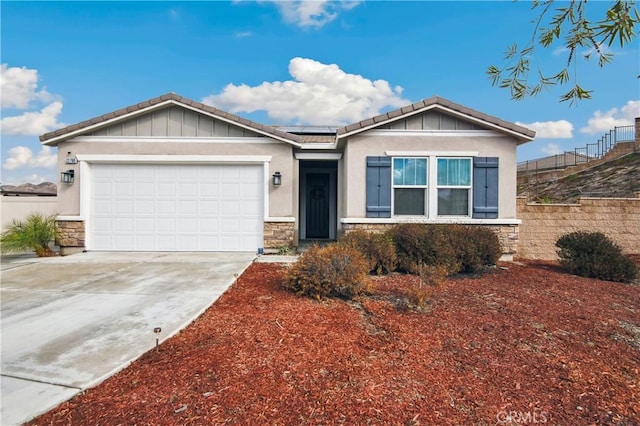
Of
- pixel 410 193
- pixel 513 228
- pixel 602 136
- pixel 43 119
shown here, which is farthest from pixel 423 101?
pixel 602 136

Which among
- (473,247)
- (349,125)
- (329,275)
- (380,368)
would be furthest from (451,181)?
Result: (380,368)

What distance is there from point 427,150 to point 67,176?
967 cm

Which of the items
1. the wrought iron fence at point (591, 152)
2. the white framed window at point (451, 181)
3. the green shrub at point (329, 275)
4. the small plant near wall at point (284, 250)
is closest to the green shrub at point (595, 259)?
the white framed window at point (451, 181)

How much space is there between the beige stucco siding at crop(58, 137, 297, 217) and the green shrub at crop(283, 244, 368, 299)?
4078mm

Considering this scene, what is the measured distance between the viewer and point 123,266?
7.50 m

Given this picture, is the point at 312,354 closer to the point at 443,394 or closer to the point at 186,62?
the point at 443,394

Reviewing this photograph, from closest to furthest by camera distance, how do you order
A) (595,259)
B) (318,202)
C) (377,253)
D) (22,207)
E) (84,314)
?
(84,314), (377,253), (595,259), (22,207), (318,202)

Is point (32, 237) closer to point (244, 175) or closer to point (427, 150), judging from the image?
→ point (244, 175)

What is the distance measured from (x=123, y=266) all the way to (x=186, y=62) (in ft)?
26.8

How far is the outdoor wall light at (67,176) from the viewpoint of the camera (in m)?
9.19

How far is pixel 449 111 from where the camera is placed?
29.5 feet

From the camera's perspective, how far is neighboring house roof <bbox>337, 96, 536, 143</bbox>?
8883 millimetres

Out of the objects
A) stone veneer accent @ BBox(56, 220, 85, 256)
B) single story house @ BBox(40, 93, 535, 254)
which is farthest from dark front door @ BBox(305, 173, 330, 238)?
stone veneer accent @ BBox(56, 220, 85, 256)

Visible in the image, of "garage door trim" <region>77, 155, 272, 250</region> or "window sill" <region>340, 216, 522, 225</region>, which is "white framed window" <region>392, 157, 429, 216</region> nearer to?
"window sill" <region>340, 216, 522, 225</region>
